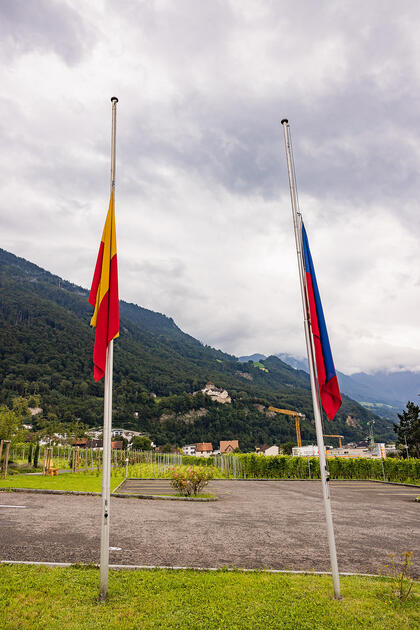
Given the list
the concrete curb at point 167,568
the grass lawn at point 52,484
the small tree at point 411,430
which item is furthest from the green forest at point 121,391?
the concrete curb at point 167,568

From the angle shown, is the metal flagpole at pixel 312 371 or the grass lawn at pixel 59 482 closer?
the metal flagpole at pixel 312 371

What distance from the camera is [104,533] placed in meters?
5.69

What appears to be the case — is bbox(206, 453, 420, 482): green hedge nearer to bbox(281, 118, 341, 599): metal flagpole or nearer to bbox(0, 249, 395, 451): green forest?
bbox(281, 118, 341, 599): metal flagpole

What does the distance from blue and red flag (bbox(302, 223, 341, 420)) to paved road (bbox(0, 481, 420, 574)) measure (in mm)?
3420

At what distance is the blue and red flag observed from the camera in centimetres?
662

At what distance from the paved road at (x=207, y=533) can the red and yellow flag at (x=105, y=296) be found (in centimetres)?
413

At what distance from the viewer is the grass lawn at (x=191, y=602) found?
4.91 meters

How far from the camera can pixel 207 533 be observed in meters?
10.3

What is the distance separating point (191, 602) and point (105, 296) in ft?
15.1

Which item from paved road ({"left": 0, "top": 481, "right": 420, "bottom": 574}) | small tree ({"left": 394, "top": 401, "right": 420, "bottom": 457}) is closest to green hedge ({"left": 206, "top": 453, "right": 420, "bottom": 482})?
paved road ({"left": 0, "top": 481, "right": 420, "bottom": 574})

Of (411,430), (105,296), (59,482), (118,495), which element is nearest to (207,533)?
(105,296)

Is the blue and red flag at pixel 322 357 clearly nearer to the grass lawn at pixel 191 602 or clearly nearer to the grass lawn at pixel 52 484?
the grass lawn at pixel 191 602

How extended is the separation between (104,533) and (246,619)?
2191 mm

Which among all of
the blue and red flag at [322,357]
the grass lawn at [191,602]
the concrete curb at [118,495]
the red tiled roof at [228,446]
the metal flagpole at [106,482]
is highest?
the blue and red flag at [322,357]
